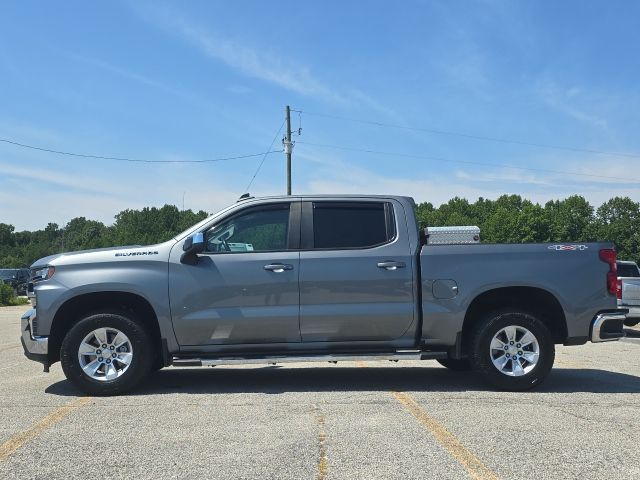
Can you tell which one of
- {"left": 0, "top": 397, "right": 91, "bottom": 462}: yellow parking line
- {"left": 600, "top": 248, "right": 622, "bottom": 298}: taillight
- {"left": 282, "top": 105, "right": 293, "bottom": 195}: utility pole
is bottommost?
{"left": 0, "top": 397, "right": 91, "bottom": 462}: yellow parking line

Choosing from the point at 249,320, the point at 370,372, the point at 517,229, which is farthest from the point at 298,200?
the point at 517,229

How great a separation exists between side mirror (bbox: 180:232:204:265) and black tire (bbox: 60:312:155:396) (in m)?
0.87

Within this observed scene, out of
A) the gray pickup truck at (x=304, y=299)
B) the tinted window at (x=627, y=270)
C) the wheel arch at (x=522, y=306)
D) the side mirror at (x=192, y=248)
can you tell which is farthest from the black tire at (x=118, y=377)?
the tinted window at (x=627, y=270)

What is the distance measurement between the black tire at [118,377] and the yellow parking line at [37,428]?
0.61 feet

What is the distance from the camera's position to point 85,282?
261 inches

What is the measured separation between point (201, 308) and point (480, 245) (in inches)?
119

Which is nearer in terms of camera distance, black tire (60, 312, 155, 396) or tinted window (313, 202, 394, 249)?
black tire (60, 312, 155, 396)

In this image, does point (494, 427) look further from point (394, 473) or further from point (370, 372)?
point (370, 372)

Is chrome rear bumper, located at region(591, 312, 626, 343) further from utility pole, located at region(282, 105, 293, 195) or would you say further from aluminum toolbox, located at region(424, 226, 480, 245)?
utility pole, located at region(282, 105, 293, 195)

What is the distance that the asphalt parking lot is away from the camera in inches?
171

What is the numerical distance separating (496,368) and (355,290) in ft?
5.62

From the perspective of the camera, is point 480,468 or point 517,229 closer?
point 480,468

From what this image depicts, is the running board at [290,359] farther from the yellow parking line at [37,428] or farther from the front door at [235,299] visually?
the yellow parking line at [37,428]

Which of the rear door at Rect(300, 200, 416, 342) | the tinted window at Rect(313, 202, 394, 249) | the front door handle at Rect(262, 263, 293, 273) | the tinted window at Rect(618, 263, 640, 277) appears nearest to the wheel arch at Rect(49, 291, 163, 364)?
the front door handle at Rect(262, 263, 293, 273)
